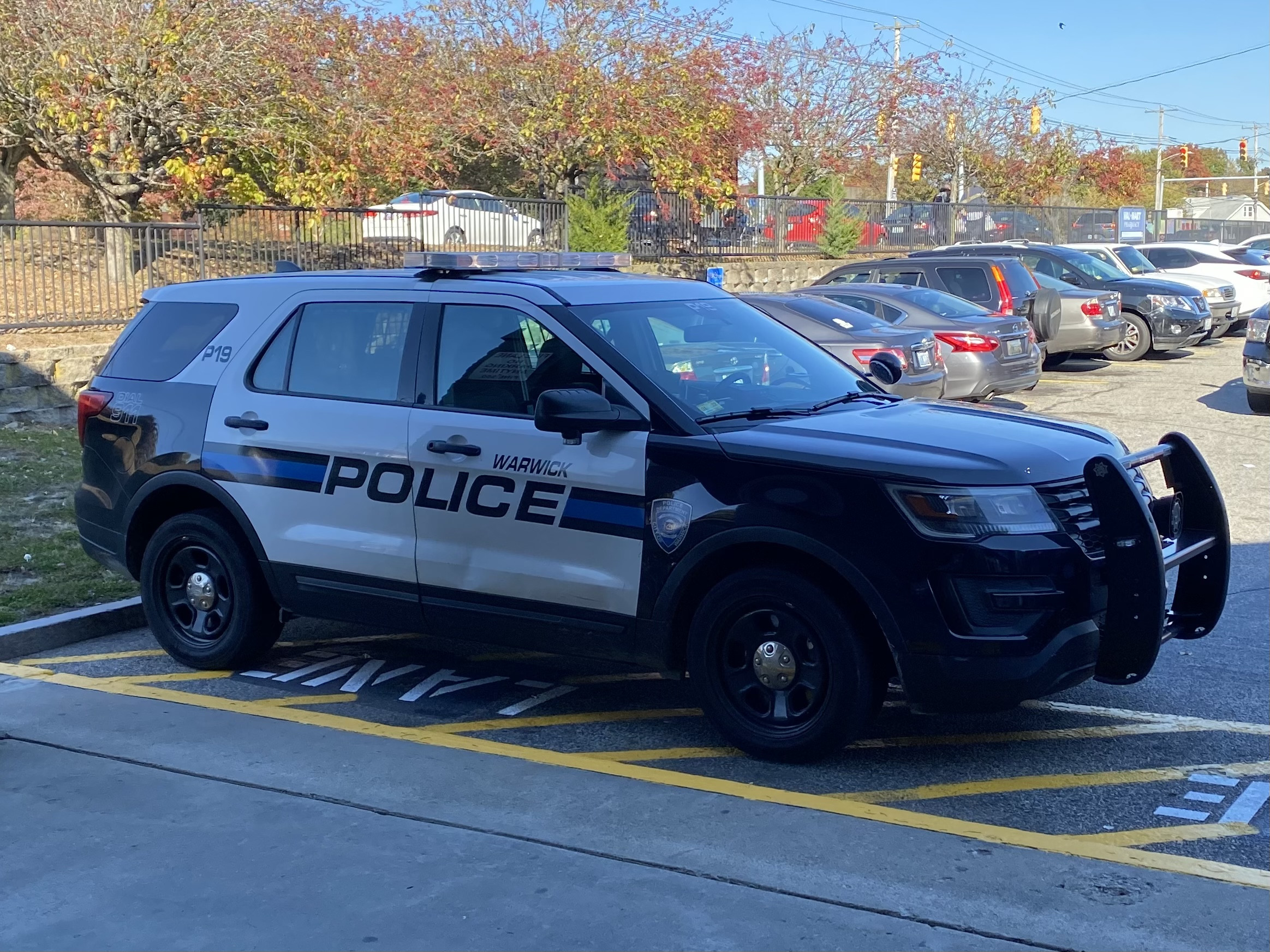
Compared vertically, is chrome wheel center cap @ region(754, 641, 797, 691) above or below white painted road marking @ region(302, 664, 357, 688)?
above

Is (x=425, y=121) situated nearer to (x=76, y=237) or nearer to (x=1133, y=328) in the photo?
(x=76, y=237)

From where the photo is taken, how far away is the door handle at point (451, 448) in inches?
222

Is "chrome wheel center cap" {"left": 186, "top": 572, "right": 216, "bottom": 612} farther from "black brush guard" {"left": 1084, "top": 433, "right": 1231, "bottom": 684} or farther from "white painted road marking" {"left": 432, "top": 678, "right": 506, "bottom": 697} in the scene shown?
"black brush guard" {"left": 1084, "top": 433, "right": 1231, "bottom": 684}

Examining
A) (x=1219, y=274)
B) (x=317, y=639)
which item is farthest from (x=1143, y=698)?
(x=1219, y=274)

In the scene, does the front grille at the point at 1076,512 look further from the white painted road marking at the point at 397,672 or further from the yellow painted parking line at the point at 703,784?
the white painted road marking at the point at 397,672

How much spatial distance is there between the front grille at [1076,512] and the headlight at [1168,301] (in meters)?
16.9

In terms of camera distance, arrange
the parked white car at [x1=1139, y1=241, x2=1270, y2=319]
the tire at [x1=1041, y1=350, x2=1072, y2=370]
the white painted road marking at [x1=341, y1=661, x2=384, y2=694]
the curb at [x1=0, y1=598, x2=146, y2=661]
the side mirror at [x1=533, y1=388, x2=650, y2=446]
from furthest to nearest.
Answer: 1. the parked white car at [x1=1139, y1=241, x2=1270, y2=319]
2. the tire at [x1=1041, y1=350, x2=1072, y2=370]
3. the curb at [x1=0, y1=598, x2=146, y2=661]
4. the white painted road marking at [x1=341, y1=661, x2=384, y2=694]
5. the side mirror at [x1=533, y1=388, x2=650, y2=446]

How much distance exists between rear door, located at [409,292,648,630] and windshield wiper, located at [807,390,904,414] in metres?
0.80

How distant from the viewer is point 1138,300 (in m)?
20.7

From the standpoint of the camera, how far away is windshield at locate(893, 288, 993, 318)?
14820 mm

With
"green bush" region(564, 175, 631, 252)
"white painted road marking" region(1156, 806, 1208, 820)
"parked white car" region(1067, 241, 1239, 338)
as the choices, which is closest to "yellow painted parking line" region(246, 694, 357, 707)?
"white painted road marking" region(1156, 806, 1208, 820)

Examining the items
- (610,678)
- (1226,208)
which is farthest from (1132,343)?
(1226,208)

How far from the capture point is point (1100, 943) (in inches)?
148

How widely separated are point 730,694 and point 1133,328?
1739cm
